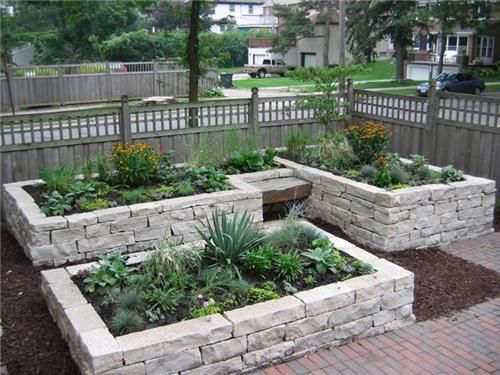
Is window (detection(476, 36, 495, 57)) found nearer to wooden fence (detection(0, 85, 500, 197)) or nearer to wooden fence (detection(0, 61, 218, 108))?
wooden fence (detection(0, 61, 218, 108))

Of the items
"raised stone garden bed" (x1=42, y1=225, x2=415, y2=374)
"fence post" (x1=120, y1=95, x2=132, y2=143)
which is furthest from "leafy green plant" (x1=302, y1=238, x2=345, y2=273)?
"fence post" (x1=120, y1=95, x2=132, y2=143)

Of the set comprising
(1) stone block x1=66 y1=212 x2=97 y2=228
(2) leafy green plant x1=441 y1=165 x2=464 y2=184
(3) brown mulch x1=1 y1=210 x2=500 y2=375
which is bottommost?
(3) brown mulch x1=1 y1=210 x2=500 y2=375

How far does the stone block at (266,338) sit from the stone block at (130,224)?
238 cm

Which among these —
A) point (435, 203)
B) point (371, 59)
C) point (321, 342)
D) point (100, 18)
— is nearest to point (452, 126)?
point (435, 203)

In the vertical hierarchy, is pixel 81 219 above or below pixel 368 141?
below

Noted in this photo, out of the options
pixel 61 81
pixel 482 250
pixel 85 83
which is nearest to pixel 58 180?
pixel 482 250

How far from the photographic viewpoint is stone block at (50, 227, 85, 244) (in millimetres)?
5527

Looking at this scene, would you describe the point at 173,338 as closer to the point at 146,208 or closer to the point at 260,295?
the point at 260,295

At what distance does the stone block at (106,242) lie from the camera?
5.66 metres

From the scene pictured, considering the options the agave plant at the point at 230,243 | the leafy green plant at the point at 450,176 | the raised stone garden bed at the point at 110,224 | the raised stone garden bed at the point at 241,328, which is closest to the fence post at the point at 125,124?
the raised stone garden bed at the point at 110,224

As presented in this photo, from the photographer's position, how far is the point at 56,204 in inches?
230

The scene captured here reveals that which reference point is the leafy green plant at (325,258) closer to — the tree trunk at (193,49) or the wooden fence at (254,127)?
the wooden fence at (254,127)

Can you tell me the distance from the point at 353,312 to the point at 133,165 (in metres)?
3.30

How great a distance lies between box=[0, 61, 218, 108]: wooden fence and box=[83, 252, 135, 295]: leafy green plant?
1421 cm
